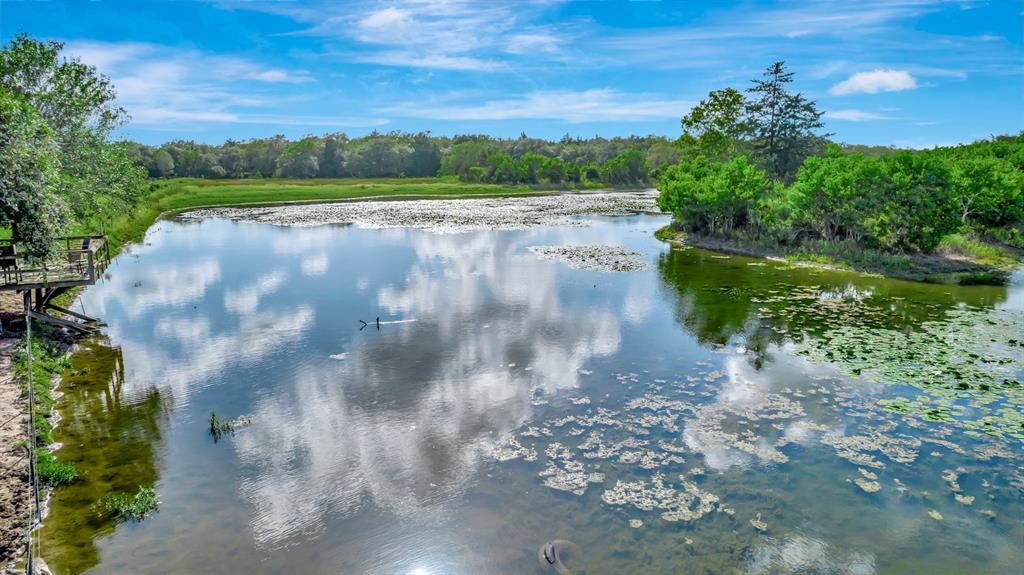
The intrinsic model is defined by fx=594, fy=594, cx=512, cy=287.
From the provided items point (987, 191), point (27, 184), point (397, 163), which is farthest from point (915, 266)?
point (397, 163)

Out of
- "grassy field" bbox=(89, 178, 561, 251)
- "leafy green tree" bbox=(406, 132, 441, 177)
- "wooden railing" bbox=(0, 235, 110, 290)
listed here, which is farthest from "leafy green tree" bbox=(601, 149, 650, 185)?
"wooden railing" bbox=(0, 235, 110, 290)

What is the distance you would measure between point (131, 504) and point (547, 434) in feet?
34.9

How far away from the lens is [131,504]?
45.7 ft

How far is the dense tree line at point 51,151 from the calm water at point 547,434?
6.15 m

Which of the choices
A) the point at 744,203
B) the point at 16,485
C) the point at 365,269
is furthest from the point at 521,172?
the point at 16,485

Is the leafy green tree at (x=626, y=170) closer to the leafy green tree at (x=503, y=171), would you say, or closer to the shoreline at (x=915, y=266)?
the leafy green tree at (x=503, y=171)

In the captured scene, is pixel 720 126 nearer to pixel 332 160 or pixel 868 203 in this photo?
pixel 868 203

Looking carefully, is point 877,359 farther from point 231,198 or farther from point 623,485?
point 231,198

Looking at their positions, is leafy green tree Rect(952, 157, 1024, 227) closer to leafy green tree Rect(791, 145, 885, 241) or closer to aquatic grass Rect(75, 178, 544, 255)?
leafy green tree Rect(791, 145, 885, 241)

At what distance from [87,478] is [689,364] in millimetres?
19742

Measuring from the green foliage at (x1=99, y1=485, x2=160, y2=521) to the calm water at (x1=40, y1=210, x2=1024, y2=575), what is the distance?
0.26m

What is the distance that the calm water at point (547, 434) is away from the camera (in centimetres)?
1278

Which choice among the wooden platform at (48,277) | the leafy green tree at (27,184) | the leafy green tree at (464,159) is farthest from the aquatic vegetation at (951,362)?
the leafy green tree at (464,159)

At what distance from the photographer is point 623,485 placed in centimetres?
1495
